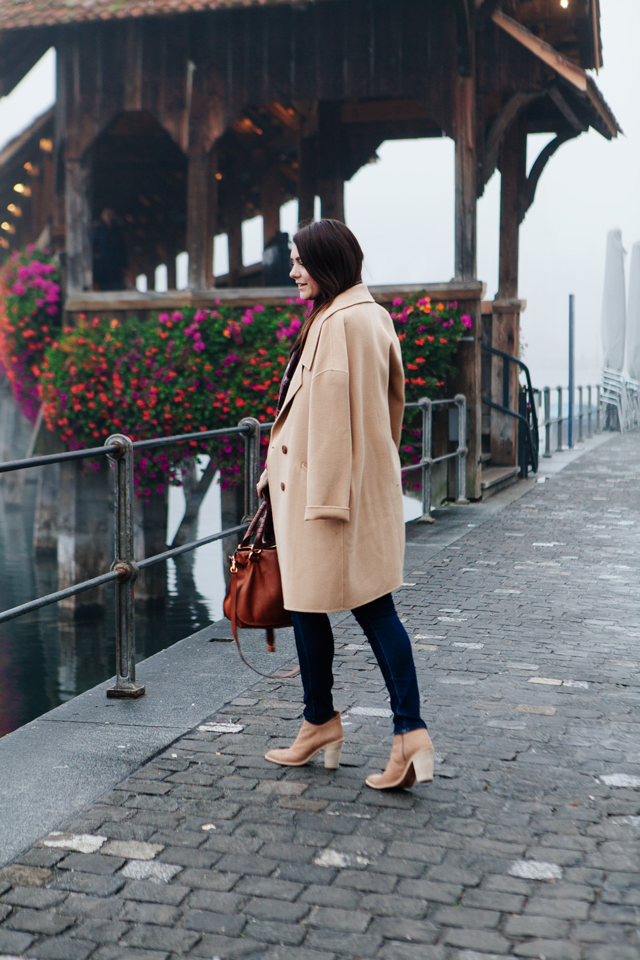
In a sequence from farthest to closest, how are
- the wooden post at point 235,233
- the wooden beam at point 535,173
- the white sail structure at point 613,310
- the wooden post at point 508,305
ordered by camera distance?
the white sail structure at point 613,310, the wooden post at point 235,233, the wooden beam at point 535,173, the wooden post at point 508,305

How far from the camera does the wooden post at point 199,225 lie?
11.7 metres

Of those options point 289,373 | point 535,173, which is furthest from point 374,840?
point 535,173

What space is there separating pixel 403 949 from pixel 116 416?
389 inches

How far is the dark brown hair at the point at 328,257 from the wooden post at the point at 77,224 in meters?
9.63

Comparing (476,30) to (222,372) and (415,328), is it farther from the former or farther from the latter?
(222,372)

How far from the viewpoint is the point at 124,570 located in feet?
13.4

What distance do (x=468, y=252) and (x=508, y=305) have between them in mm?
2577

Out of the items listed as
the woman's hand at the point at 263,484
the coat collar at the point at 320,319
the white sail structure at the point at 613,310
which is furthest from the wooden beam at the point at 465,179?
the white sail structure at the point at 613,310

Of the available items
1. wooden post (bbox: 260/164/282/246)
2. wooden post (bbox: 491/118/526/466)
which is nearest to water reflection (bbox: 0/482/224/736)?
wooden post (bbox: 491/118/526/466)

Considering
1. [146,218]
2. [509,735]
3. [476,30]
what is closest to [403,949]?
[509,735]

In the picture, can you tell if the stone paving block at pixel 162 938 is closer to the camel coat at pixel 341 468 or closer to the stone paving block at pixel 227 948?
the stone paving block at pixel 227 948

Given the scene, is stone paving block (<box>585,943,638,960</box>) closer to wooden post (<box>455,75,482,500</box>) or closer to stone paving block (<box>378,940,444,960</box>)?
stone paving block (<box>378,940,444,960</box>)

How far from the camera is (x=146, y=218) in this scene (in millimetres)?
21266

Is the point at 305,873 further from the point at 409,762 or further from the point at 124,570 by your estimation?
the point at 124,570
